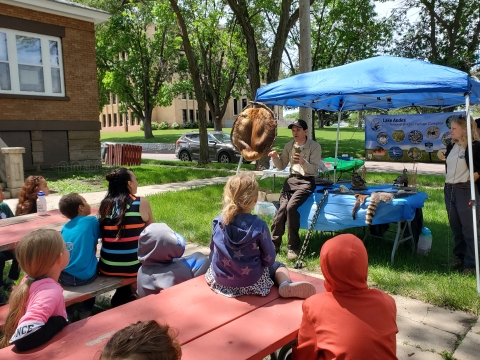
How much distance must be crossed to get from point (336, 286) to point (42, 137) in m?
14.0

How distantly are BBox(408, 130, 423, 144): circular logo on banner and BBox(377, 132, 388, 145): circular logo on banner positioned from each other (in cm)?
51

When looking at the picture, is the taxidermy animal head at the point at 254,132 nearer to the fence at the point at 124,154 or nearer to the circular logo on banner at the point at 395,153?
the circular logo on banner at the point at 395,153

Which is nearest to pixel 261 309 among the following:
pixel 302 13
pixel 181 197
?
pixel 181 197

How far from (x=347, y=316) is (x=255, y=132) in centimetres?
397

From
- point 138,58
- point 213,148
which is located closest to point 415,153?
point 213,148

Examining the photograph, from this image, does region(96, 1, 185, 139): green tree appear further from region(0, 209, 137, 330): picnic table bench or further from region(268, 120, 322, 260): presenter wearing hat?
region(0, 209, 137, 330): picnic table bench

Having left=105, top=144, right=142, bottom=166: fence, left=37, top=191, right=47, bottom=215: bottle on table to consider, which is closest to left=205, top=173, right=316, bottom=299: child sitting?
left=37, top=191, right=47, bottom=215: bottle on table

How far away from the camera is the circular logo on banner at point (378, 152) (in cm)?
904

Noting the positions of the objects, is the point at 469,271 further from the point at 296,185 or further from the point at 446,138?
the point at 446,138

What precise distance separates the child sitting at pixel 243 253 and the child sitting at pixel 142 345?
1.52 meters

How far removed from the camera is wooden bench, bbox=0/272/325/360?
2.06 meters

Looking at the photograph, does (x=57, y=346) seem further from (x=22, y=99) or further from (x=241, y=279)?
(x=22, y=99)

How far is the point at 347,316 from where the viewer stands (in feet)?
6.32

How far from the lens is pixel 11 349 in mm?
2096
